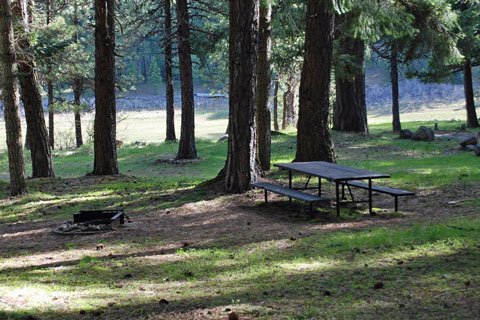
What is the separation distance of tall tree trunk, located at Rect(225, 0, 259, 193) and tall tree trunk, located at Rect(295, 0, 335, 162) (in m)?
2.35

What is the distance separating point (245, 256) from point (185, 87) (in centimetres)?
1347

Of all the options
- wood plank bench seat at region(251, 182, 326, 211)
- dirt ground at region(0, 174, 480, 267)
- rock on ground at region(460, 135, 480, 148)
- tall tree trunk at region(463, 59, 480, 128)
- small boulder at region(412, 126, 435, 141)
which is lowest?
dirt ground at region(0, 174, 480, 267)

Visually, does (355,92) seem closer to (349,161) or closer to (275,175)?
(349,161)

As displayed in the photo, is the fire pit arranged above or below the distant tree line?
below

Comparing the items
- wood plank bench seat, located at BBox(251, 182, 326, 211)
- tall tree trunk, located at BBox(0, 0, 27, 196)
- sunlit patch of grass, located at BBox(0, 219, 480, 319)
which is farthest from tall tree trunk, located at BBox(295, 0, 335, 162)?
tall tree trunk, located at BBox(0, 0, 27, 196)

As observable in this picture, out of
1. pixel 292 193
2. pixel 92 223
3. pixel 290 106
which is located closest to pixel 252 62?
pixel 292 193

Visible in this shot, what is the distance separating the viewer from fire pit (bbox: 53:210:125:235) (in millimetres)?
8250

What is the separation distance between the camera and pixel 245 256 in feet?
20.5

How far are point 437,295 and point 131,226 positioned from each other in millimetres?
5257

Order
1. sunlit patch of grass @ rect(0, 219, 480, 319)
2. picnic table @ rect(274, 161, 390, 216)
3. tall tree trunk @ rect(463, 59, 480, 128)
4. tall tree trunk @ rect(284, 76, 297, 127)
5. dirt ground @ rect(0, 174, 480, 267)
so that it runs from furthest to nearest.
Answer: tall tree trunk @ rect(284, 76, 297, 127)
tall tree trunk @ rect(463, 59, 480, 128)
picnic table @ rect(274, 161, 390, 216)
dirt ground @ rect(0, 174, 480, 267)
sunlit patch of grass @ rect(0, 219, 480, 319)

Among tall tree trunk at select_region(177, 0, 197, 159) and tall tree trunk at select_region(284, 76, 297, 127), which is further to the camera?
tall tree trunk at select_region(284, 76, 297, 127)

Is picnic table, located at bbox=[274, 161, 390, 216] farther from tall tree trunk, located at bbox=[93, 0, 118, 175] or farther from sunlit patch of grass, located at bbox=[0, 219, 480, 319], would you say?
tall tree trunk, located at bbox=[93, 0, 118, 175]

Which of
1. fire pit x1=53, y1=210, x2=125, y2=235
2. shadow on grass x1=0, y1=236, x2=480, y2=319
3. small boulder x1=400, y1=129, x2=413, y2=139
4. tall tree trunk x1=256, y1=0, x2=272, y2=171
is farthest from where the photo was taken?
small boulder x1=400, y1=129, x2=413, y2=139

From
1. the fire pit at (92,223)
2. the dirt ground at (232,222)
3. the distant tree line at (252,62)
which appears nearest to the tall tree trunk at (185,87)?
the distant tree line at (252,62)
